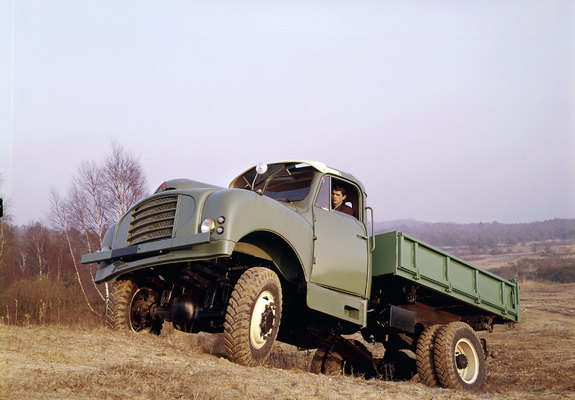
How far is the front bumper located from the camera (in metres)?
5.52

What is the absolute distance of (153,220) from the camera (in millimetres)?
6145

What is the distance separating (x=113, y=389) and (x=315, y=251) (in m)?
3.23

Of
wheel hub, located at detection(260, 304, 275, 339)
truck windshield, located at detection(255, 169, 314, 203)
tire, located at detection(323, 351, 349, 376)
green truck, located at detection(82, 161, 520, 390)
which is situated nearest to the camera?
green truck, located at detection(82, 161, 520, 390)

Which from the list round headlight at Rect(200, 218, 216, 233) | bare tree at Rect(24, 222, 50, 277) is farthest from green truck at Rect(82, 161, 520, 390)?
bare tree at Rect(24, 222, 50, 277)

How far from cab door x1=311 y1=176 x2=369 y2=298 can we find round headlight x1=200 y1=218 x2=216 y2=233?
163 centimetres

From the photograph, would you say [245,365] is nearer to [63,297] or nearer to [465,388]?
[465,388]

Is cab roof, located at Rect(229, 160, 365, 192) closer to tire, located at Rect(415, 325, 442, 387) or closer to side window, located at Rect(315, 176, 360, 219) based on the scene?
side window, located at Rect(315, 176, 360, 219)

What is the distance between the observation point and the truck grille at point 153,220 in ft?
19.7

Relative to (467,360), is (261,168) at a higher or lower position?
higher

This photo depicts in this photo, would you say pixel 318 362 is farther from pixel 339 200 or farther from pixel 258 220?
pixel 258 220

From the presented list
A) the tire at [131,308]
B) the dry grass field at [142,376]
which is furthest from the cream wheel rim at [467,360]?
the tire at [131,308]

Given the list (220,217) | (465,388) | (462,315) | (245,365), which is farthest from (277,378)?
(462,315)

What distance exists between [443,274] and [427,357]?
126 centimetres

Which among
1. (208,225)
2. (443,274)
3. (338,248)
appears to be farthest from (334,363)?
(208,225)
